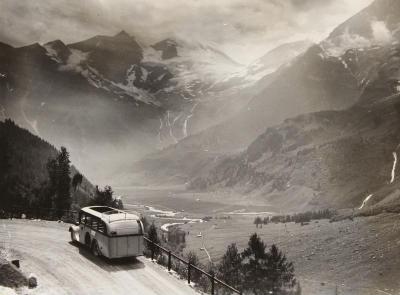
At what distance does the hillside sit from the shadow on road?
2726 inches

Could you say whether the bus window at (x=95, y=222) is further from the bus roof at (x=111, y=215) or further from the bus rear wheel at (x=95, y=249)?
the bus rear wheel at (x=95, y=249)

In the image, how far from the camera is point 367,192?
19512cm

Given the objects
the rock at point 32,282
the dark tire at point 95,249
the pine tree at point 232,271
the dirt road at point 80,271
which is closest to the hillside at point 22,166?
the pine tree at point 232,271

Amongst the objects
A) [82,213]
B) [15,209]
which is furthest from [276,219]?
[82,213]

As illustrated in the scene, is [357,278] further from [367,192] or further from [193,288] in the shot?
[367,192]

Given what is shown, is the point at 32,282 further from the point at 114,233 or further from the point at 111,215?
the point at 111,215

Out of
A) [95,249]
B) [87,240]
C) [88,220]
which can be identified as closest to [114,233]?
[95,249]

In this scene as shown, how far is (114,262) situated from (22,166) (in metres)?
125

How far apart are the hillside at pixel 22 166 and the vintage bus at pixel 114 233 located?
2760 inches

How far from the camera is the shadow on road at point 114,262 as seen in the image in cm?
2952

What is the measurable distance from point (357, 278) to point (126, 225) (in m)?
66.0

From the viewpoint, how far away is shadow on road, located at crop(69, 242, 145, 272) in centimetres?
2952

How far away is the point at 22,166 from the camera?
145125 millimetres

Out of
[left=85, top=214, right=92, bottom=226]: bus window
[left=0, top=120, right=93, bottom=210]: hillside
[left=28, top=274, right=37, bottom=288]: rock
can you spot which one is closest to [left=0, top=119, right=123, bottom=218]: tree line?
[left=0, top=120, right=93, bottom=210]: hillside
